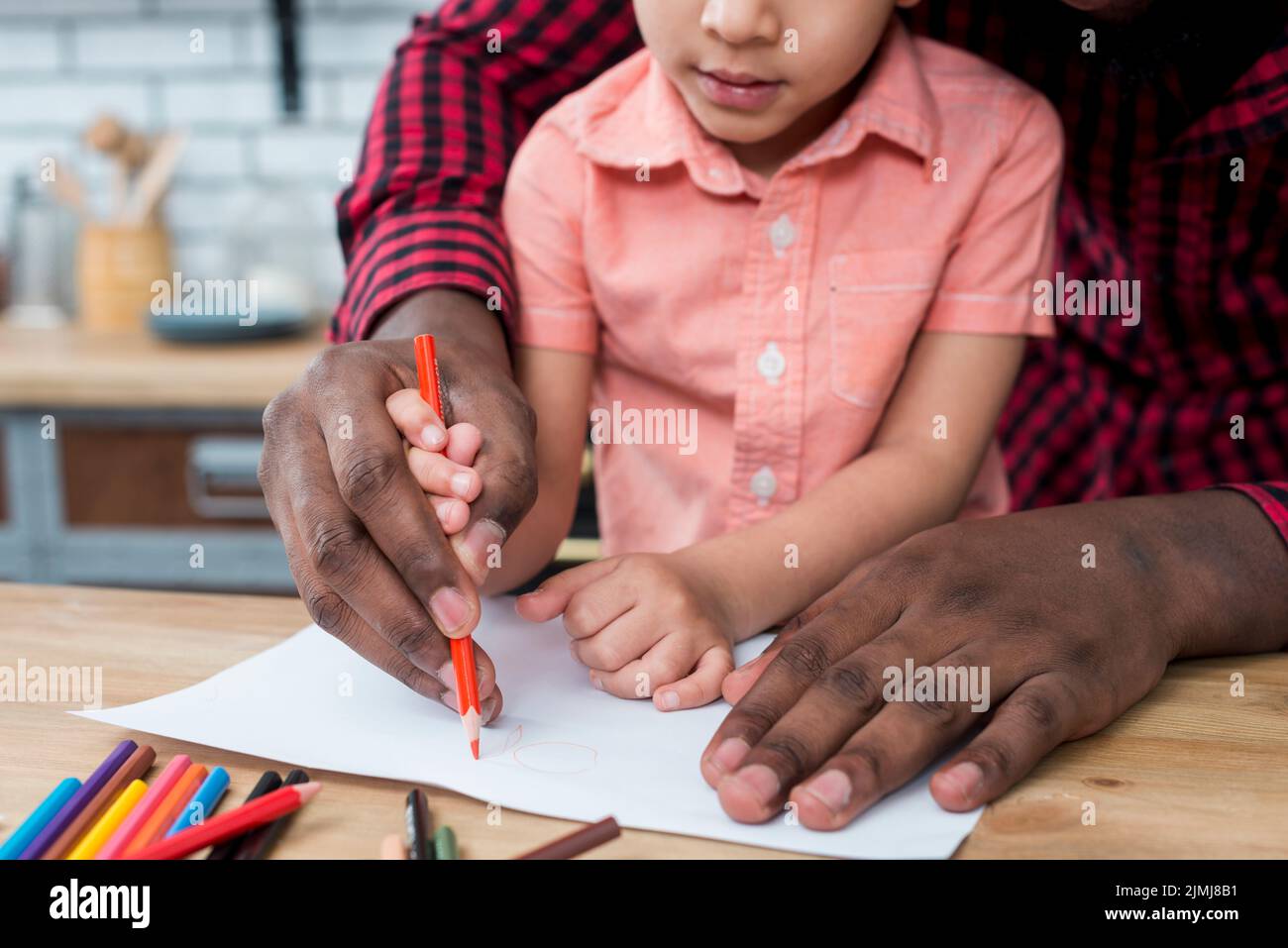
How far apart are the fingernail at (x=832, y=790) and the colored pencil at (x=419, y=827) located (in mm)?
143

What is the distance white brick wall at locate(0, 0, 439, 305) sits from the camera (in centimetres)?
200

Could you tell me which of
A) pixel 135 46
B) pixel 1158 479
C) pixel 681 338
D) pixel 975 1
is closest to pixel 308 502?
pixel 681 338

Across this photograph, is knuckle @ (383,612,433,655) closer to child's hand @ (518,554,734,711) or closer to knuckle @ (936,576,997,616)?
child's hand @ (518,554,734,711)

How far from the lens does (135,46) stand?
204 centimetres

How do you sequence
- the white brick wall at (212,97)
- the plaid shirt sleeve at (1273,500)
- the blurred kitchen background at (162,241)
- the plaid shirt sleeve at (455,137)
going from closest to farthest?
1. the plaid shirt sleeve at (1273,500)
2. the plaid shirt sleeve at (455,137)
3. the blurred kitchen background at (162,241)
4. the white brick wall at (212,97)

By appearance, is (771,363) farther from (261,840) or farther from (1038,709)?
(261,840)

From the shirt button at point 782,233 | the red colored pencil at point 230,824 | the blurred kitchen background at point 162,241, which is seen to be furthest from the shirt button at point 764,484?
the blurred kitchen background at point 162,241

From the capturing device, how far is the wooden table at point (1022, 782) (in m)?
0.45

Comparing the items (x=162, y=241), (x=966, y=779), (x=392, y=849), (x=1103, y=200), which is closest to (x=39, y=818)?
(x=392, y=849)

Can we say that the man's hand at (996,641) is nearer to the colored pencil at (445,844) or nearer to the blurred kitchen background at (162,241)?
the colored pencil at (445,844)

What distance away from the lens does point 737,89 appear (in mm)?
742

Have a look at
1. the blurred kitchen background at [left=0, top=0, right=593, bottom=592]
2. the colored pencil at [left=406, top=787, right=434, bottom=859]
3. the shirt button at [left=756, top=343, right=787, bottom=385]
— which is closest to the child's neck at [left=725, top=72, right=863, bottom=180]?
the shirt button at [left=756, top=343, right=787, bottom=385]

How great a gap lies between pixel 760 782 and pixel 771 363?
440 millimetres
